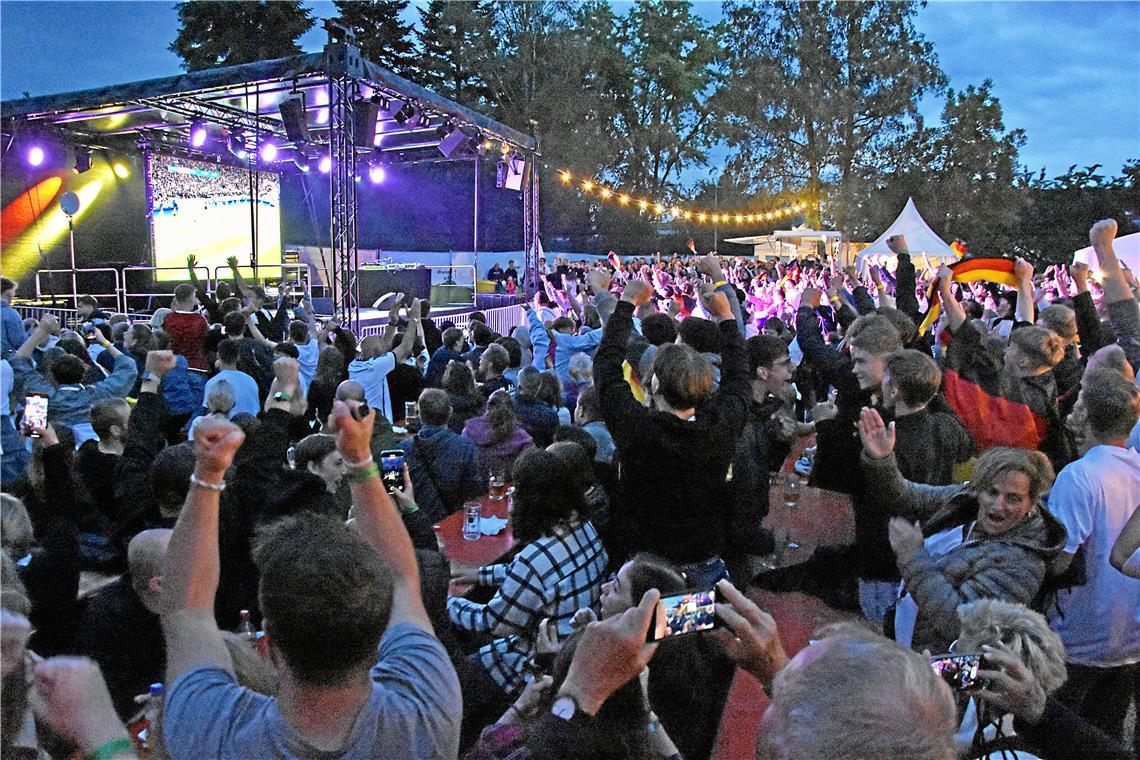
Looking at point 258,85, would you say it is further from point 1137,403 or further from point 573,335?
point 1137,403

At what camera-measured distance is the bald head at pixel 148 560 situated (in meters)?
1.84

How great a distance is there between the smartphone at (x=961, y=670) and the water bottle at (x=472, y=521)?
7.06ft

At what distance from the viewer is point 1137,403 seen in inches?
94.3

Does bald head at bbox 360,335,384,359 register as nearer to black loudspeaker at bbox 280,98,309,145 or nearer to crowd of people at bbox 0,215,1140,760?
crowd of people at bbox 0,215,1140,760

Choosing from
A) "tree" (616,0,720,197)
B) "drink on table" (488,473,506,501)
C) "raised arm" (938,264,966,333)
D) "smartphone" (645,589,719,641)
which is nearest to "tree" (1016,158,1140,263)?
"tree" (616,0,720,197)

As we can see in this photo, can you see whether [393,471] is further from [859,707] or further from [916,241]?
[916,241]

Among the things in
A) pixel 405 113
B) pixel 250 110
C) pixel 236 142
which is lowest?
pixel 405 113

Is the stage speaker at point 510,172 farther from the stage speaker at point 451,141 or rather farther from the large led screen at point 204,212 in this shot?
the large led screen at point 204,212

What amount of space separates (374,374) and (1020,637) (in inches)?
178

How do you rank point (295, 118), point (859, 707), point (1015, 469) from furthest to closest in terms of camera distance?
point (295, 118), point (1015, 469), point (859, 707)

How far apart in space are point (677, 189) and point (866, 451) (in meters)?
32.9

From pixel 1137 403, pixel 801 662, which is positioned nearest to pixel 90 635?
pixel 801 662

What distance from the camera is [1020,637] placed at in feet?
4.71

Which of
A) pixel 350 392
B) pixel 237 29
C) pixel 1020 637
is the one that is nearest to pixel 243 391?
pixel 350 392
